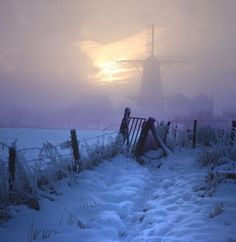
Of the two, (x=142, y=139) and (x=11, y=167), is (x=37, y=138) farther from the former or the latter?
(x=11, y=167)

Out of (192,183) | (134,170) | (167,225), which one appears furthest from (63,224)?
(134,170)

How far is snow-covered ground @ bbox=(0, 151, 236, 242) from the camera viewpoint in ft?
13.8

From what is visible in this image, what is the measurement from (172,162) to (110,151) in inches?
89.9

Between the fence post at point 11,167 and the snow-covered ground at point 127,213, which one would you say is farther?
the fence post at point 11,167

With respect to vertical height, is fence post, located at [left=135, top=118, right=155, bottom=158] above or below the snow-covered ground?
above

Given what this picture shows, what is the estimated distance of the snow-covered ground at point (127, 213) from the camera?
4.22 meters

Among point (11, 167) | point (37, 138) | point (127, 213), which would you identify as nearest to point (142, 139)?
point (127, 213)

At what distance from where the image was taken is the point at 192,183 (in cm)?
713

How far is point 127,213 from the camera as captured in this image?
557cm

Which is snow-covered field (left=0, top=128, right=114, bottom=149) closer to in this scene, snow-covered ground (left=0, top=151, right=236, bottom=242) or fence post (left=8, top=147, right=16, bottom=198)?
snow-covered ground (left=0, top=151, right=236, bottom=242)

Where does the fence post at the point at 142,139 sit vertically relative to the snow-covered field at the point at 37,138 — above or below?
above

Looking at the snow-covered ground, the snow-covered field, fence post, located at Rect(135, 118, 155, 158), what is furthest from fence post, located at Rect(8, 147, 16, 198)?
fence post, located at Rect(135, 118, 155, 158)

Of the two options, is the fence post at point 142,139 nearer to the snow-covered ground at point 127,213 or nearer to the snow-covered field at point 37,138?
the snow-covered field at point 37,138

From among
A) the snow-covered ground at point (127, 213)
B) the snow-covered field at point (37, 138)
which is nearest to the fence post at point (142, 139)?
the snow-covered field at point (37, 138)
